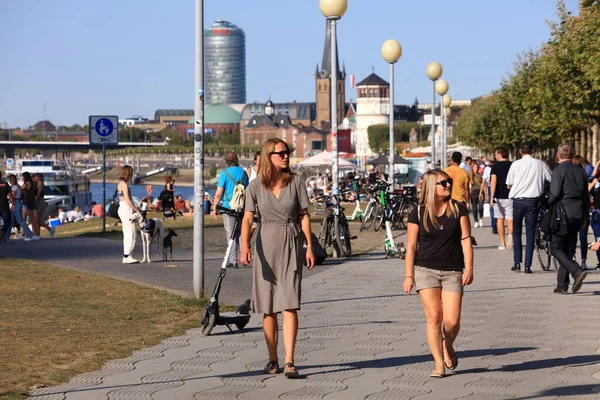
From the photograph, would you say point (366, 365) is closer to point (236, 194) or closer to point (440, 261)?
point (440, 261)

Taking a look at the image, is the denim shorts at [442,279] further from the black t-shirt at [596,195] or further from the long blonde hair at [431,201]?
the black t-shirt at [596,195]

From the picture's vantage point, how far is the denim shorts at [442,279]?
8.34 m

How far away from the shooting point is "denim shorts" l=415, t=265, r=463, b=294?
834 cm

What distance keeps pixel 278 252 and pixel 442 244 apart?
1120 millimetres

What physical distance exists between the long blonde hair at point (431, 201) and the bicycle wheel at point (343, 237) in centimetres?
1074

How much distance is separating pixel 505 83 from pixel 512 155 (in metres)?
11.4

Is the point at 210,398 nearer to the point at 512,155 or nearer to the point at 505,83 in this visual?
the point at 505,83

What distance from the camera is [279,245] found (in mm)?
8438

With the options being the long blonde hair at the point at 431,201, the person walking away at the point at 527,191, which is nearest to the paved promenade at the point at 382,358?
the long blonde hair at the point at 431,201

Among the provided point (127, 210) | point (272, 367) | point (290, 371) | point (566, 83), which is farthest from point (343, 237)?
point (566, 83)

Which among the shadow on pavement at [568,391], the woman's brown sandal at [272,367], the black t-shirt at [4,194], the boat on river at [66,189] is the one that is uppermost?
the black t-shirt at [4,194]

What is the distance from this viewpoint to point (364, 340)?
33.7 feet

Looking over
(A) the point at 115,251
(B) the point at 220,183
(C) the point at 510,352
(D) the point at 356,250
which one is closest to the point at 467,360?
(C) the point at 510,352

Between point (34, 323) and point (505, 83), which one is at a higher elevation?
point (505, 83)
